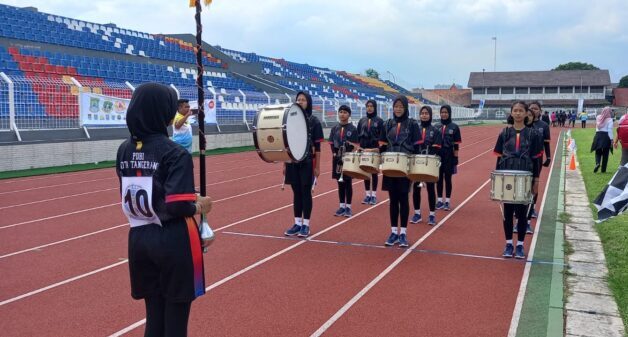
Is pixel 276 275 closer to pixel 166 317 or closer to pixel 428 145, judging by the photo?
pixel 166 317

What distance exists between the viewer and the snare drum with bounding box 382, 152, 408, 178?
671 cm

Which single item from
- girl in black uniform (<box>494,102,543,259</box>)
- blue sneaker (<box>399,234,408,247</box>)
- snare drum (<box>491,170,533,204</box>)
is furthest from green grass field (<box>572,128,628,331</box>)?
blue sneaker (<box>399,234,408,247</box>)

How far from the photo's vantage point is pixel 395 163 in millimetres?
6715

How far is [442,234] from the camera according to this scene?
7848 mm

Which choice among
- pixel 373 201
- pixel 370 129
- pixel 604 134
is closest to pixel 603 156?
pixel 604 134

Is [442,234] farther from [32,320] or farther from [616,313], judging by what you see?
[32,320]

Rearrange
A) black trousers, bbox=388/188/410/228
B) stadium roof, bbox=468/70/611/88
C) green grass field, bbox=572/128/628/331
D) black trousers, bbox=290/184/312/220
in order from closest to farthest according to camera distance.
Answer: green grass field, bbox=572/128/628/331
black trousers, bbox=388/188/410/228
black trousers, bbox=290/184/312/220
stadium roof, bbox=468/70/611/88

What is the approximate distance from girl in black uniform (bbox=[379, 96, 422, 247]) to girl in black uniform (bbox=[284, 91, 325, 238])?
3.28 feet

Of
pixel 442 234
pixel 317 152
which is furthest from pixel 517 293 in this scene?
pixel 317 152

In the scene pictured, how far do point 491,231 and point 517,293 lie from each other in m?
2.85

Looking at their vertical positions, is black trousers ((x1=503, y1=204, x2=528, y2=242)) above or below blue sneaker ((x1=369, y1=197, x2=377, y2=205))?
above

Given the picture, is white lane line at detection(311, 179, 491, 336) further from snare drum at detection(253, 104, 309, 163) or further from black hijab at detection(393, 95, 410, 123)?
snare drum at detection(253, 104, 309, 163)

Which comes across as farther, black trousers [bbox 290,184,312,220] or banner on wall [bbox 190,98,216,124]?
banner on wall [bbox 190,98,216,124]

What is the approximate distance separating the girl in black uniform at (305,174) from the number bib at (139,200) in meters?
4.43
